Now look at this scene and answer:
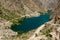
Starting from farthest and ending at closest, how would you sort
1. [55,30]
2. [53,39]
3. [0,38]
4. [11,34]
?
[11,34]
[0,38]
[55,30]
[53,39]

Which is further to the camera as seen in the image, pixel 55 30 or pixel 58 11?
pixel 58 11

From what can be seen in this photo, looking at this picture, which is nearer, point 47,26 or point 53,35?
point 53,35

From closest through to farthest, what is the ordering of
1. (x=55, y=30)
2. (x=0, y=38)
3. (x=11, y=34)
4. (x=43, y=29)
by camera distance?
(x=55, y=30) < (x=43, y=29) < (x=0, y=38) < (x=11, y=34)

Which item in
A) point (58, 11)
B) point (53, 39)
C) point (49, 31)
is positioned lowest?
point (53, 39)

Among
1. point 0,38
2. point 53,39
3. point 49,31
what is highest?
point 0,38

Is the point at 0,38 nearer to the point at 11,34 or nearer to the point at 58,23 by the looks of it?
the point at 11,34

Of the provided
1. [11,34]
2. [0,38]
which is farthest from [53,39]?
[11,34]

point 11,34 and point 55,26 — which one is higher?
point 11,34

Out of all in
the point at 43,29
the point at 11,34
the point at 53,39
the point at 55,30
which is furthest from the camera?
the point at 11,34

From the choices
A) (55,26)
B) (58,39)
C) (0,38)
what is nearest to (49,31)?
(55,26)

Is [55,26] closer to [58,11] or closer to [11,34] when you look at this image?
[58,11]
